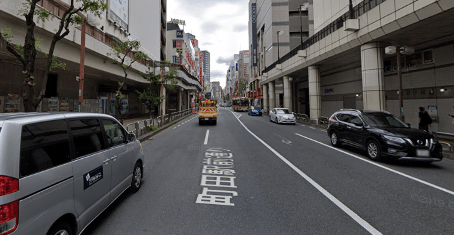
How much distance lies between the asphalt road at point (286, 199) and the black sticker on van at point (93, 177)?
2.67 feet

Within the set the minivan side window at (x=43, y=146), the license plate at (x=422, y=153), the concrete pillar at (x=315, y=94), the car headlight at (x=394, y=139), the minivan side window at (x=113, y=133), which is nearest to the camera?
the minivan side window at (x=43, y=146)

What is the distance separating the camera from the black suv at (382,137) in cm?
621

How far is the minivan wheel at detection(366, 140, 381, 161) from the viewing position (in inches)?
272

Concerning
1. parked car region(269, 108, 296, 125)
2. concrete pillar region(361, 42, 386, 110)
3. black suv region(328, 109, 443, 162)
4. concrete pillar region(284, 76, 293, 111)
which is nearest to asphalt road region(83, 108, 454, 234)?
black suv region(328, 109, 443, 162)

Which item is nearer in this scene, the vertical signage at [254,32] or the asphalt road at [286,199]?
the asphalt road at [286,199]

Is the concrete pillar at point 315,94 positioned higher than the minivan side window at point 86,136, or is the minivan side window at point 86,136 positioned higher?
the concrete pillar at point 315,94

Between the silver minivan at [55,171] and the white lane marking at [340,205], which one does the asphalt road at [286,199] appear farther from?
the silver minivan at [55,171]

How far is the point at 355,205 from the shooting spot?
392 cm

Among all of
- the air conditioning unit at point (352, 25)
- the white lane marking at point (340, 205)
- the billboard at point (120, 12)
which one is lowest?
the white lane marking at point (340, 205)

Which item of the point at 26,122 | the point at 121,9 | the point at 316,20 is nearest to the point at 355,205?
the point at 26,122

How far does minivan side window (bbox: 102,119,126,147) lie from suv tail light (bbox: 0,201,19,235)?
182cm

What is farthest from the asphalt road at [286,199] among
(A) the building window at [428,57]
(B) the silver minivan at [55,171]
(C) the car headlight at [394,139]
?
(A) the building window at [428,57]

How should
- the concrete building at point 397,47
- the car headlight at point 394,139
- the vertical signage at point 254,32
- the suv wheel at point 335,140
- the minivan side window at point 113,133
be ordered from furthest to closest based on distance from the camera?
1. the vertical signage at point 254,32
2. the concrete building at point 397,47
3. the suv wheel at point 335,140
4. the car headlight at point 394,139
5. the minivan side window at point 113,133

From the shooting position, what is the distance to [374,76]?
1338 cm
